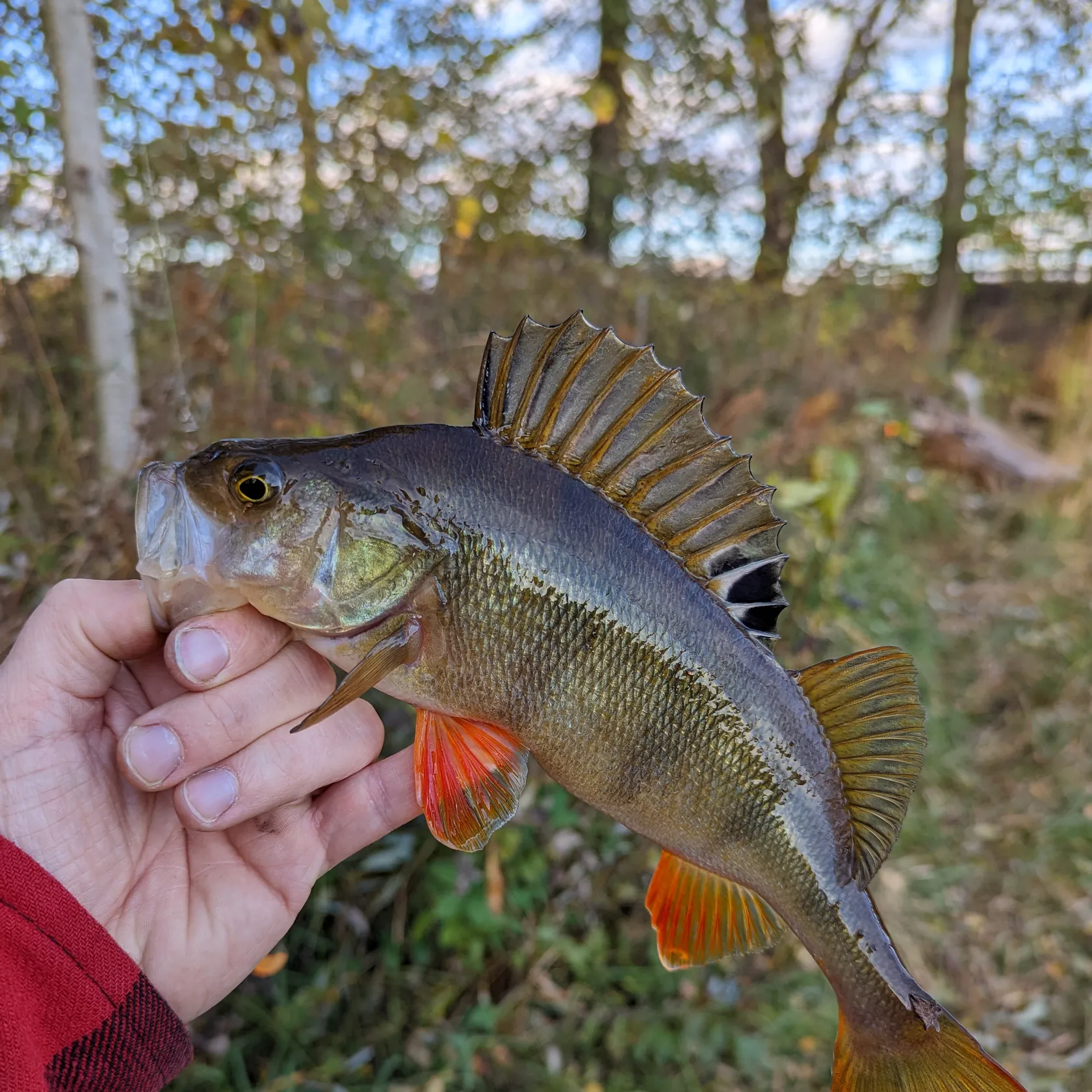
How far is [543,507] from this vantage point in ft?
4.07

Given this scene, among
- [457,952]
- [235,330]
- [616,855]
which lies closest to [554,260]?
[235,330]

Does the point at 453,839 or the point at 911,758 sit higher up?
the point at 911,758

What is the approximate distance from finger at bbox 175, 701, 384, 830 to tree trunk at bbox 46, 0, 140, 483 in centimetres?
137

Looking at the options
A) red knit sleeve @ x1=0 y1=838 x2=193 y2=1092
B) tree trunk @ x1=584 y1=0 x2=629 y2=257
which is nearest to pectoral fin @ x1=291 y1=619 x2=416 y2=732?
red knit sleeve @ x1=0 y1=838 x2=193 y2=1092

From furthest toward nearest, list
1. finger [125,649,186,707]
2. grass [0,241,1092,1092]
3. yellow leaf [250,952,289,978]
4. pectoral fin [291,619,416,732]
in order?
grass [0,241,1092,1092] < yellow leaf [250,952,289,978] < finger [125,649,186,707] < pectoral fin [291,619,416,732]

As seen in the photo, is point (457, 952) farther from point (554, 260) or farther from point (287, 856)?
point (554, 260)

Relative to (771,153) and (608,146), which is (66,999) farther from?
(771,153)

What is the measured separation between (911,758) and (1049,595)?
5037 millimetres

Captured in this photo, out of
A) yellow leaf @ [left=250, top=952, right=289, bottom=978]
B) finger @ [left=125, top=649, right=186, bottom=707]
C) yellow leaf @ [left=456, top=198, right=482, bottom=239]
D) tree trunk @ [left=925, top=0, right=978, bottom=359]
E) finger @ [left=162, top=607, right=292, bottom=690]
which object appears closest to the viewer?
finger @ [left=162, top=607, right=292, bottom=690]

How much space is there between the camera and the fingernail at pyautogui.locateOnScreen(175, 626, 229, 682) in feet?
3.93

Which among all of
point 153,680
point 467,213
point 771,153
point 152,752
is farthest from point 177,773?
point 771,153

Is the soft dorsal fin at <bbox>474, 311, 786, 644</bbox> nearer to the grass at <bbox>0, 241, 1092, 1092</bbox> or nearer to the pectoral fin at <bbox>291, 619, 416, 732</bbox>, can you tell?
the pectoral fin at <bbox>291, 619, 416, 732</bbox>

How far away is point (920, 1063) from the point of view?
127 centimetres

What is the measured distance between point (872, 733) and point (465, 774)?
0.69 meters
